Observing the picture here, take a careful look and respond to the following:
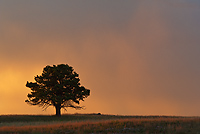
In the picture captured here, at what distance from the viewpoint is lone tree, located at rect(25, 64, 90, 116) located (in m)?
55.6

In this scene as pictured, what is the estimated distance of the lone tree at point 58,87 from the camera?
5563 centimetres

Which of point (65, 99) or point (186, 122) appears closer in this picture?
point (186, 122)

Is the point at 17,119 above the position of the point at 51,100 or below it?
below

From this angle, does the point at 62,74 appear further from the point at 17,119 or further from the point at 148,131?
the point at 148,131

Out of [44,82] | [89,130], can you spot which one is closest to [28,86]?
[44,82]

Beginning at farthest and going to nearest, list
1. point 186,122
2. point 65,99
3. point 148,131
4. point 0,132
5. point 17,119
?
1. point 65,99
2. point 17,119
3. point 186,122
4. point 0,132
5. point 148,131

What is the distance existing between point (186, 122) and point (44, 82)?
108 ft

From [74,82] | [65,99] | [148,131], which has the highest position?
[74,82]

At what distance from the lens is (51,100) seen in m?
56.2

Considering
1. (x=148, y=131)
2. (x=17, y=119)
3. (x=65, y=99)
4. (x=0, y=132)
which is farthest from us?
(x=65, y=99)

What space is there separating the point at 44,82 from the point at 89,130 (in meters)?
30.0

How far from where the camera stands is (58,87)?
55469 mm

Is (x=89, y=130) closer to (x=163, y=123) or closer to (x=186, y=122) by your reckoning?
(x=163, y=123)

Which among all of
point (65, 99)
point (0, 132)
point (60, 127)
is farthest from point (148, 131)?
point (65, 99)
